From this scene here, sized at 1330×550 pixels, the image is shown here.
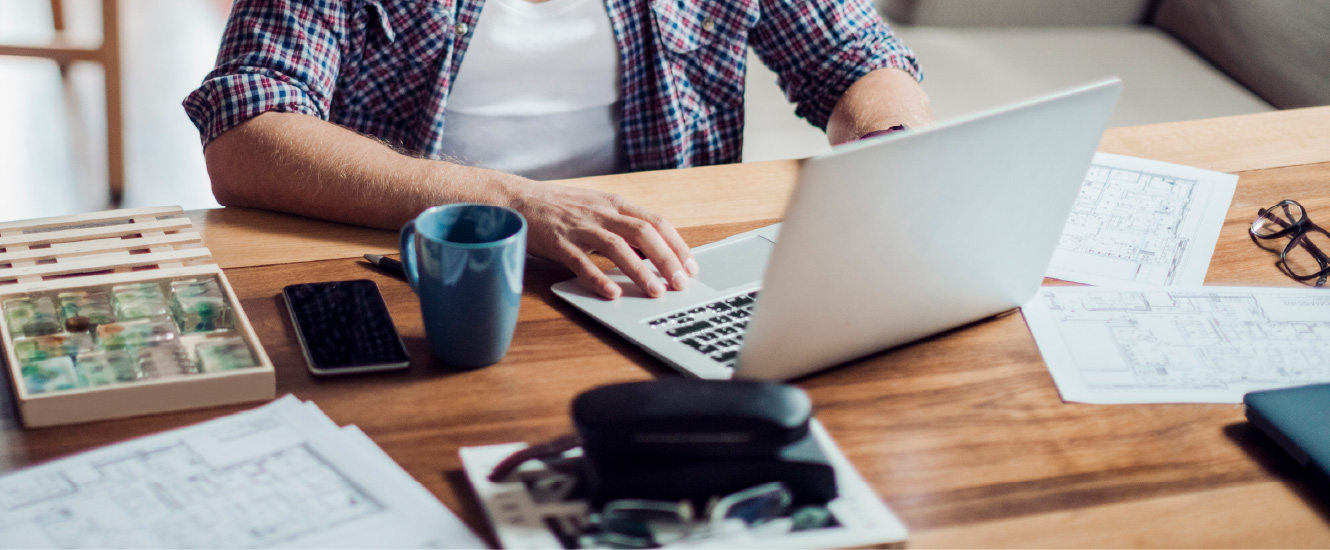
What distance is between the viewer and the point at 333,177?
3.20ft

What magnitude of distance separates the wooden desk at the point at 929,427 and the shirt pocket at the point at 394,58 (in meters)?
0.37

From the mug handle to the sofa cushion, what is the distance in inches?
85.3

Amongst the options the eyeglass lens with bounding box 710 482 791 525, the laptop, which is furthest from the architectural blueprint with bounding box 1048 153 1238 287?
the eyeglass lens with bounding box 710 482 791 525

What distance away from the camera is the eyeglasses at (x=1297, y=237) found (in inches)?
38.7

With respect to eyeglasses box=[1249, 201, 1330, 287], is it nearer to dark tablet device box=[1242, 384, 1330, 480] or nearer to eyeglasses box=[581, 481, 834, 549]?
dark tablet device box=[1242, 384, 1330, 480]

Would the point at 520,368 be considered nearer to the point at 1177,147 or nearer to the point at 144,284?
the point at 144,284

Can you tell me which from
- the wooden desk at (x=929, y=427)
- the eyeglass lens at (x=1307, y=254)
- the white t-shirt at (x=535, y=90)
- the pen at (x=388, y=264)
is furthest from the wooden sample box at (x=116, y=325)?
the eyeglass lens at (x=1307, y=254)

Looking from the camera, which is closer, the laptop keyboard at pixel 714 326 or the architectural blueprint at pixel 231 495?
the architectural blueprint at pixel 231 495

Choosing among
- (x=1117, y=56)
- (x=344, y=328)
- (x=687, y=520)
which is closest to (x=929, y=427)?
(x=687, y=520)

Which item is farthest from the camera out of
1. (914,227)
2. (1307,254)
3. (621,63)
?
(621,63)

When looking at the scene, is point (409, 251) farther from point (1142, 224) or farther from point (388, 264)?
point (1142, 224)

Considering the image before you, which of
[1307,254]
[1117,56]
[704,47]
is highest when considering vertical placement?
[704,47]

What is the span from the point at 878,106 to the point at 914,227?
672 millimetres

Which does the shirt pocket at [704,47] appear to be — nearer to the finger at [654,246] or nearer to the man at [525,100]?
the man at [525,100]
